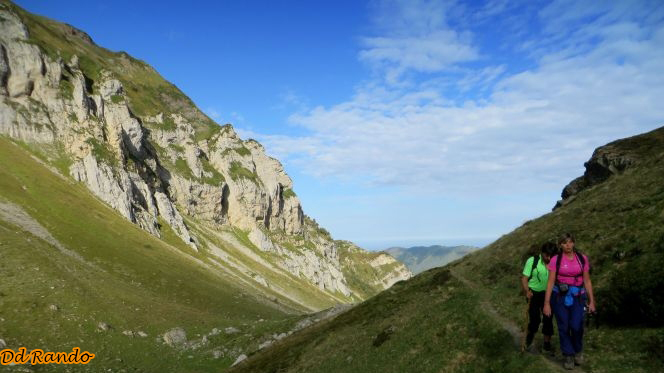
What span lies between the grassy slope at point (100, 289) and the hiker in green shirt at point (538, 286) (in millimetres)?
41294

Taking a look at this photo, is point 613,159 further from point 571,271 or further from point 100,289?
point 100,289

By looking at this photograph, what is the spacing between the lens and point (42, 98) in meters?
129

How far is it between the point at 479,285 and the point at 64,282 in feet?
176

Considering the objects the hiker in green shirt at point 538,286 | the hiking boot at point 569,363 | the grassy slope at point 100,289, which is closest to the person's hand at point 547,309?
the hiker in green shirt at point 538,286

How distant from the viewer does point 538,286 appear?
55.8ft

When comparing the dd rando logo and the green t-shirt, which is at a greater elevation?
the green t-shirt

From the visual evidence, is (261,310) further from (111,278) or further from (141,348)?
(141,348)

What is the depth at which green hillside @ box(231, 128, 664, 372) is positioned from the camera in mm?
17688

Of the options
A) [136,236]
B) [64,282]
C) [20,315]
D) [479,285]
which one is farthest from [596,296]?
[136,236]

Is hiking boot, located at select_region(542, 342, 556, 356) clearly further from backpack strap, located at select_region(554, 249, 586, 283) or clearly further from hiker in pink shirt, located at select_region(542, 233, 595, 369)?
backpack strap, located at select_region(554, 249, 586, 283)

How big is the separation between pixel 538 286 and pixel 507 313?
9.06m

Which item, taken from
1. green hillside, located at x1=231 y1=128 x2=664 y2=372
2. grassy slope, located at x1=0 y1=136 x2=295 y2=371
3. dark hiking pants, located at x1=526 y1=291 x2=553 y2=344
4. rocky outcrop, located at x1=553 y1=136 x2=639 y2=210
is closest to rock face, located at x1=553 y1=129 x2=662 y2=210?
rocky outcrop, located at x1=553 y1=136 x2=639 y2=210

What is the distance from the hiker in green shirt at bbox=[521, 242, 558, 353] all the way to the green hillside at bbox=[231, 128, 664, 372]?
129cm

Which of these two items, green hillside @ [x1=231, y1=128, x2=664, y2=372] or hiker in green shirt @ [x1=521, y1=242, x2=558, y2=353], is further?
green hillside @ [x1=231, y1=128, x2=664, y2=372]
